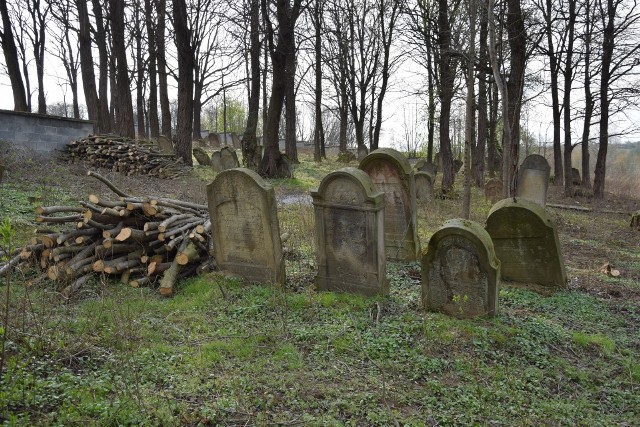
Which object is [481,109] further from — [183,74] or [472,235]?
[472,235]

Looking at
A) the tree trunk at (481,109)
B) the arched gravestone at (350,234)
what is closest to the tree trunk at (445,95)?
the tree trunk at (481,109)

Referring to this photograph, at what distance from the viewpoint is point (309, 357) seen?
4.54 metres

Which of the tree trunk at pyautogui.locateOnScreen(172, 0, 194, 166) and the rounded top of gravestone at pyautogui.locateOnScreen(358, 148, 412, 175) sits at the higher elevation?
the tree trunk at pyautogui.locateOnScreen(172, 0, 194, 166)

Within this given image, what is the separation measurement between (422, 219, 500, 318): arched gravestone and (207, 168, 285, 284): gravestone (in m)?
2.15

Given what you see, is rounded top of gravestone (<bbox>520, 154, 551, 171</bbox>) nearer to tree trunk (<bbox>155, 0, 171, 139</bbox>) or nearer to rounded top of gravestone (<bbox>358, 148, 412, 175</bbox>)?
rounded top of gravestone (<bbox>358, 148, 412, 175</bbox>)

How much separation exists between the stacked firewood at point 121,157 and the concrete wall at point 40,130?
45 centimetres

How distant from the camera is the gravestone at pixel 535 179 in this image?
13516 mm

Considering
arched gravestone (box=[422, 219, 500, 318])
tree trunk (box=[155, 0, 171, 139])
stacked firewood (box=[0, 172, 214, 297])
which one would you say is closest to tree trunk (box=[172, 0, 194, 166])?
tree trunk (box=[155, 0, 171, 139])

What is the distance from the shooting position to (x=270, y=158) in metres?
17.7

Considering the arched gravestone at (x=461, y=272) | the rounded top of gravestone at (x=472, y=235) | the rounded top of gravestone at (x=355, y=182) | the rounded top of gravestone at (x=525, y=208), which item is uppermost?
the rounded top of gravestone at (x=355, y=182)

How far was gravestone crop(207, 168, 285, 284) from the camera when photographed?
6.53 metres

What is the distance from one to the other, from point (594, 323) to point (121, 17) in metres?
19.5

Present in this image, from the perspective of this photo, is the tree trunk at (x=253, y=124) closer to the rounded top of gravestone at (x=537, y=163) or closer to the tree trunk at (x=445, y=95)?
the tree trunk at (x=445, y=95)

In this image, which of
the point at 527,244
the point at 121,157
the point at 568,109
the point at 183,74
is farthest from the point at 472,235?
the point at 568,109
